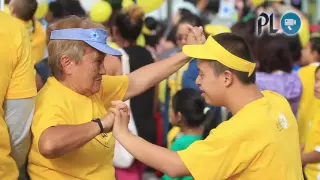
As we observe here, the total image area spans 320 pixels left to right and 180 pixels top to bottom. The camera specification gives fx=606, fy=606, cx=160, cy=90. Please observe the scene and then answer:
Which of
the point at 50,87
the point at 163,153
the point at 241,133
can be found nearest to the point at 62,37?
the point at 50,87

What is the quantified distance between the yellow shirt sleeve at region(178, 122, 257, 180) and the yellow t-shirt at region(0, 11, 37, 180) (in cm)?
69

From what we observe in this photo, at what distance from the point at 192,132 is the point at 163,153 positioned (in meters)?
1.86

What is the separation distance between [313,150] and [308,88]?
1044 mm

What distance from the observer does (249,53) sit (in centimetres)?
256

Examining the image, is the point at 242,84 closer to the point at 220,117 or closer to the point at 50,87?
the point at 50,87

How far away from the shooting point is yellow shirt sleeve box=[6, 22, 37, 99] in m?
2.40

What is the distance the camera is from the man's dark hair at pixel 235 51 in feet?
8.18

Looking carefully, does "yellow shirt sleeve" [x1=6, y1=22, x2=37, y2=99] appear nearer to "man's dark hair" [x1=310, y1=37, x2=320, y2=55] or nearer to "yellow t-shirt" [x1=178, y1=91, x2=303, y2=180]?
"yellow t-shirt" [x1=178, y1=91, x2=303, y2=180]

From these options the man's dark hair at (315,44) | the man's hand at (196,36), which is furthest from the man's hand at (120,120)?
the man's dark hair at (315,44)

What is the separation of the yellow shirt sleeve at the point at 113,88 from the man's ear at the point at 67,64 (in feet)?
0.99

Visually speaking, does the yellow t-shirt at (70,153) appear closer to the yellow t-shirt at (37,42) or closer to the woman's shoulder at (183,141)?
the woman's shoulder at (183,141)

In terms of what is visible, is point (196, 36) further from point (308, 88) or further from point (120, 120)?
point (308, 88)

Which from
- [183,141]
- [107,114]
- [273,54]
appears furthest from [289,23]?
[107,114]

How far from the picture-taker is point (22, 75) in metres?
2.41
